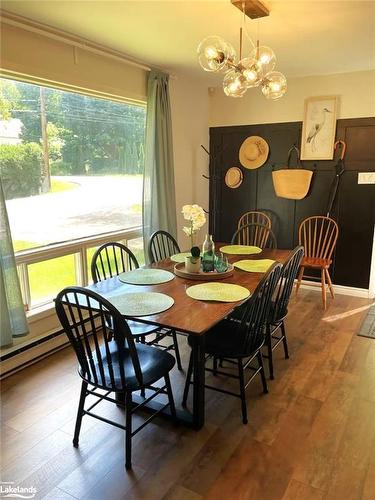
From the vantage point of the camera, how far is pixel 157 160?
13.0 feet

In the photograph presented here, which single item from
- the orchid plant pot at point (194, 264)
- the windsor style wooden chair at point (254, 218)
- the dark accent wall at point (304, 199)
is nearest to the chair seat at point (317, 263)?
the dark accent wall at point (304, 199)

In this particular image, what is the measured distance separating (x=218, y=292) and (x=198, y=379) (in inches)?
19.8

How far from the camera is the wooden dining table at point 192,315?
188 centimetres

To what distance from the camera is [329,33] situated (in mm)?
2865

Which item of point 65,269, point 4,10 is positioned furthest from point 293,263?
point 4,10

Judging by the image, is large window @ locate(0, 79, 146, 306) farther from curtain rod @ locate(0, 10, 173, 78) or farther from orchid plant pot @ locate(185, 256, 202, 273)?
orchid plant pot @ locate(185, 256, 202, 273)

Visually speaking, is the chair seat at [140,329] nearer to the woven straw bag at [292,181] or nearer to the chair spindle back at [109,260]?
the chair spindle back at [109,260]

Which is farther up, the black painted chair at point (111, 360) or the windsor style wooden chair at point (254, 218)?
the windsor style wooden chair at point (254, 218)

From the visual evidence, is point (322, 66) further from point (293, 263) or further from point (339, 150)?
point (293, 263)

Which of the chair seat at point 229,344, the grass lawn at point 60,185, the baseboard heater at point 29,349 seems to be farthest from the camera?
the grass lawn at point 60,185

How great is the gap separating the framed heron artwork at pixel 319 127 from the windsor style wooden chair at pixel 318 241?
74cm

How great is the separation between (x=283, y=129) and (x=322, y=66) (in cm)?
81

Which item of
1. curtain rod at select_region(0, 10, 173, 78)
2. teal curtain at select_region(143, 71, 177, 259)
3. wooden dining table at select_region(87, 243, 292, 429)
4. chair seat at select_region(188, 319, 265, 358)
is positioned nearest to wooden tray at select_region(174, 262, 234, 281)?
wooden dining table at select_region(87, 243, 292, 429)

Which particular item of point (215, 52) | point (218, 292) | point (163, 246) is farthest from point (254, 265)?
point (215, 52)
